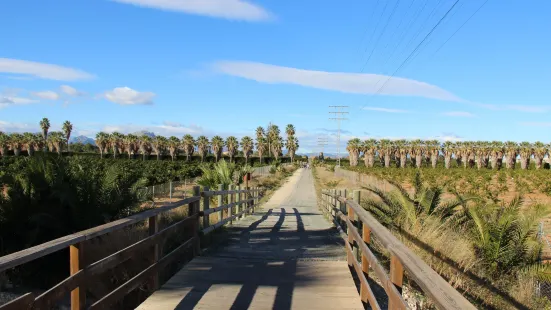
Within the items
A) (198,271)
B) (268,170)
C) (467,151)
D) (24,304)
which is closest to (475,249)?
(198,271)

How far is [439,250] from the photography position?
7812 millimetres

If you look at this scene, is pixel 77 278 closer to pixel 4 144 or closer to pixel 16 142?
pixel 4 144

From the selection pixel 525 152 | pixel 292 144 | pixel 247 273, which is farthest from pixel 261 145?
pixel 247 273

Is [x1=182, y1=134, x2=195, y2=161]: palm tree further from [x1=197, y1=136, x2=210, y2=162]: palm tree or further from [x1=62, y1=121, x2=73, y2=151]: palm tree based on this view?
[x1=62, y1=121, x2=73, y2=151]: palm tree

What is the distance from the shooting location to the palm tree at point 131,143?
120 metres

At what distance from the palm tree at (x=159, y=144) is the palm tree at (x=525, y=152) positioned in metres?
84.3

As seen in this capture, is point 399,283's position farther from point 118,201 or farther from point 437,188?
point 437,188

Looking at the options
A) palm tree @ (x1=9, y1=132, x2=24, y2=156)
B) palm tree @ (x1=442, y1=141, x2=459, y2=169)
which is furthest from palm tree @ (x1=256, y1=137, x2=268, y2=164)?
palm tree @ (x1=9, y1=132, x2=24, y2=156)

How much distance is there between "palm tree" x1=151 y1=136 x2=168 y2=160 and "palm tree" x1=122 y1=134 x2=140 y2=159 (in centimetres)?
391

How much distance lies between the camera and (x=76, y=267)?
12.8 ft

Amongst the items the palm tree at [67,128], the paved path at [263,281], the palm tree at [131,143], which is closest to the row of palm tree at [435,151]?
the palm tree at [131,143]

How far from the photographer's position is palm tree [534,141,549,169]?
110 metres

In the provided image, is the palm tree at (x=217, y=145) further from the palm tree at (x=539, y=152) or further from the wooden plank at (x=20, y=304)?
the wooden plank at (x=20, y=304)

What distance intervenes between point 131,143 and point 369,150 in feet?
189
